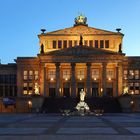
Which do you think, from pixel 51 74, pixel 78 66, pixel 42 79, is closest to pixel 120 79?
pixel 78 66

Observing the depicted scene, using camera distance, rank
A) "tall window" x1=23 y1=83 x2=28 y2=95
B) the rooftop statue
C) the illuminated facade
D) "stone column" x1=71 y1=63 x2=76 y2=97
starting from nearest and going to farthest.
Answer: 1. the illuminated facade
2. "stone column" x1=71 y1=63 x2=76 y2=97
3. "tall window" x1=23 y1=83 x2=28 y2=95
4. the rooftop statue

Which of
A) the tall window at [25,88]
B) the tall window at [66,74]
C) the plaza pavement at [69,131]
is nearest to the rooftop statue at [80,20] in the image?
the tall window at [66,74]

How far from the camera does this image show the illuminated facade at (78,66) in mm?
128750

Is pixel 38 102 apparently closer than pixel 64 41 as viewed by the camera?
Yes

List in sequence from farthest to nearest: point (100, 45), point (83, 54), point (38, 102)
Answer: point (100, 45), point (83, 54), point (38, 102)

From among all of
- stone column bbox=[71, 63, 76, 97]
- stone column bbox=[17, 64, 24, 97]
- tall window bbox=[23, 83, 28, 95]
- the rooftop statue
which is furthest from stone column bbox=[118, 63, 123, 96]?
stone column bbox=[17, 64, 24, 97]

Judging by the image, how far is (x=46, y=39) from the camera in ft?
456

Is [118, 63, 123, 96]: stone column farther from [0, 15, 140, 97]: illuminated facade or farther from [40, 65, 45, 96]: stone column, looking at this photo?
[40, 65, 45, 96]: stone column

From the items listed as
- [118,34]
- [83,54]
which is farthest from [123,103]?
[118,34]

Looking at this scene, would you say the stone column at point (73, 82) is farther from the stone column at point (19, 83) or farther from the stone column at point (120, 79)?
the stone column at point (19, 83)

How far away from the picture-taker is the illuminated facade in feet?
422

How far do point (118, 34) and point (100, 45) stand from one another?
573cm

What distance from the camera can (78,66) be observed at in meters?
133

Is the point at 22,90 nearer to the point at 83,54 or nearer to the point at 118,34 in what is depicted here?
the point at 83,54
